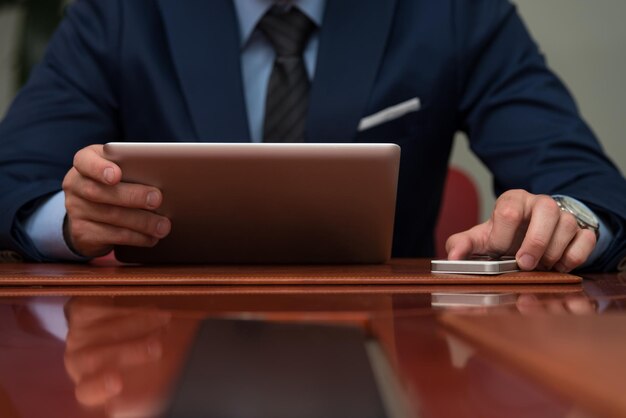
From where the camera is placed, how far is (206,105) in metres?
1.30

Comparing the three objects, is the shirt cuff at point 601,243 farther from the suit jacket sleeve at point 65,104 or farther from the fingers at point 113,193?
the suit jacket sleeve at point 65,104

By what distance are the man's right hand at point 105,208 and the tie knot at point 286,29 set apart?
53 centimetres

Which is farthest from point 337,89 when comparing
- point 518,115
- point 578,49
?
point 578,49

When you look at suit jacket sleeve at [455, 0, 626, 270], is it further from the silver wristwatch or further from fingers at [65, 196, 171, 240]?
fingers at [65, 196, 171, 240]

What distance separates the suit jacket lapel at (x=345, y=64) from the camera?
1297 millimetres

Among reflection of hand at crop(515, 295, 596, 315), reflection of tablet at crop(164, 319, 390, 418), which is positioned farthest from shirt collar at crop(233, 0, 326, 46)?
reflection of tablet at crop(164, 319, 390, 418)

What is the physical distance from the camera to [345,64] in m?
1.32

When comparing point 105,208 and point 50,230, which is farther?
point 50,230

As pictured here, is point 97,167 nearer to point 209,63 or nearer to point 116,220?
point 116,220

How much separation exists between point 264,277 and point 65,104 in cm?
78

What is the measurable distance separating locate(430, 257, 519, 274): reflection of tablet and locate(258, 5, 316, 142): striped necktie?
A: 0.61 m

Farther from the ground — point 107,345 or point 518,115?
point 107,345

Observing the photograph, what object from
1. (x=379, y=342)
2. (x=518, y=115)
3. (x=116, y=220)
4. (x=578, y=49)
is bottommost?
(x=578, y=49)

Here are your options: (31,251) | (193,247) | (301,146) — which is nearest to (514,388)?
(301,146)
